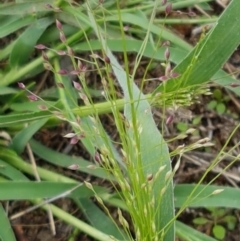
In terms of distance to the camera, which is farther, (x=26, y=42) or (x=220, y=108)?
(x=220, y=108)

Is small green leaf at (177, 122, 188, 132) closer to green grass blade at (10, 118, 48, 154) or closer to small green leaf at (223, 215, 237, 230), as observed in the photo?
small green leaf at (223, 215, 237, 230)

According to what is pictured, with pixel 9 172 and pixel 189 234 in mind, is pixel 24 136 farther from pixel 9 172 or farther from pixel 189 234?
pixel 189 234

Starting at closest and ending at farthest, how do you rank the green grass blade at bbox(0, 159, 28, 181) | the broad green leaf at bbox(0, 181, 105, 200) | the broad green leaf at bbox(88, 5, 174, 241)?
the broad green leaf at bbox(88, 5, 174, 241) → the broad green leaf at bbox(0, 181, 105, 200) → the green grass blade at bbox(0, 159, 28, 181)

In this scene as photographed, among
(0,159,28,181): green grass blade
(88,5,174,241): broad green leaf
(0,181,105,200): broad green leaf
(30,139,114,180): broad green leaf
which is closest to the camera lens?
(88,5,174,241): broad green leaf

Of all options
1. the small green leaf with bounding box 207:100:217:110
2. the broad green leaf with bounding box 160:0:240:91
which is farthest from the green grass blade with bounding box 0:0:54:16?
the small green leaf with bounding box 207:100:217:110

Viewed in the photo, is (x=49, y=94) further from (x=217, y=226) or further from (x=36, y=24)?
(x=217, y=226)

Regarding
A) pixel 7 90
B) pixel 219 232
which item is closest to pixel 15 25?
pixel 7 90

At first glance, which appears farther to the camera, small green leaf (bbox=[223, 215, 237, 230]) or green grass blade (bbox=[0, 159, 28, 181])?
small green leaf (bbox=[223, 215, 237, 230])
